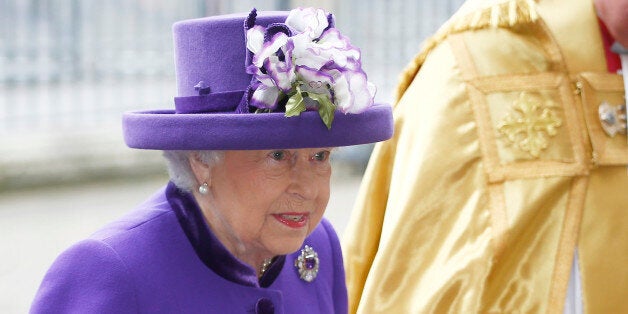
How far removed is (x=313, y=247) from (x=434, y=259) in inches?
27.1

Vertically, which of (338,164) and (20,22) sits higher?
(20,22)

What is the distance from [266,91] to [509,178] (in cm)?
120

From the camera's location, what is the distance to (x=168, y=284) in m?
2.33

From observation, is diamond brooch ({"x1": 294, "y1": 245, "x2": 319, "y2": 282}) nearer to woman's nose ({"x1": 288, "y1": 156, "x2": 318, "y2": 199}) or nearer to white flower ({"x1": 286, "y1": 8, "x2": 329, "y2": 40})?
woman's nose ({"x1": 288, "y1": 156, "x2": 318, "y2": 199})

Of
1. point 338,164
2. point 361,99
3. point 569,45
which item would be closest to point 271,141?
point 361,99

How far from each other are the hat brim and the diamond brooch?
41 centimetres

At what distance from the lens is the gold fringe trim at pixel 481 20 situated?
3.33 metres

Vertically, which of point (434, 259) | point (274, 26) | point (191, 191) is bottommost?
point (434, 259)

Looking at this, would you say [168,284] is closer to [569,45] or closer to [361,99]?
[361,99]

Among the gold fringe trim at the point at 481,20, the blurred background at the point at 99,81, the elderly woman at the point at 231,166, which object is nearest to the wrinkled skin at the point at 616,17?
the gold fringe trim at the point at 481,20

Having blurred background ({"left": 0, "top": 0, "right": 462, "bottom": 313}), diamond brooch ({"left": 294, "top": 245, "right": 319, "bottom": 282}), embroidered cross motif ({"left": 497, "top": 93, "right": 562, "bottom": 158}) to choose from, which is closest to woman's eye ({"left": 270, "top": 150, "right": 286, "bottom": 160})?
diamond brooch ({"left": 294, "top": 245, "right": 319, "bottom": 282})

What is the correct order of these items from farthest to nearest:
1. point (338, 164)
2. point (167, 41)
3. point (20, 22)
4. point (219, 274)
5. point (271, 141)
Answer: point (338, 164), point (167, 41), point (20, 22), point (219, 274), point (271, 141)

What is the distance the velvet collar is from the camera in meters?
2.40

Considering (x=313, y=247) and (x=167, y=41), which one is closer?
(x=313, y=247)
